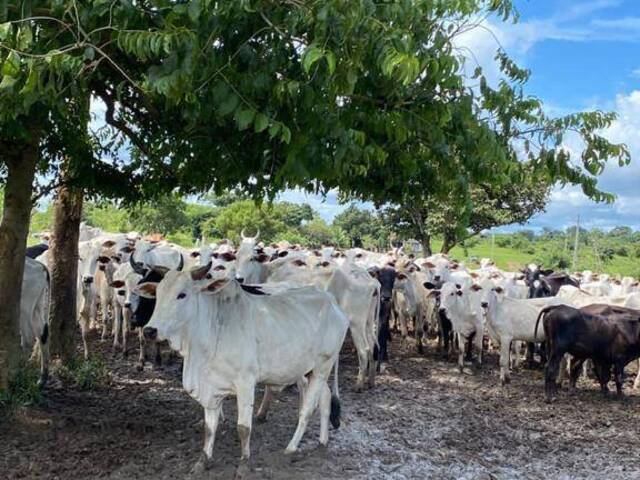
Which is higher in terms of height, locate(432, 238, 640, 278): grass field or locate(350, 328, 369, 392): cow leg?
locate(432, 238, 640, 278): grass field

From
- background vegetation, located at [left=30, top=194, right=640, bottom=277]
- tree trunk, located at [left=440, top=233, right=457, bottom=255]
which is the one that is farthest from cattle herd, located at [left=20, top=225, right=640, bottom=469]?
background vegetation, located at [left=30, top=194, right=640, bottom=277]

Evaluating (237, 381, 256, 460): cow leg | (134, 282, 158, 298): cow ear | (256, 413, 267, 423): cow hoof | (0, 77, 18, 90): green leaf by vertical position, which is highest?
(0, 77, 18, 90): green leaf

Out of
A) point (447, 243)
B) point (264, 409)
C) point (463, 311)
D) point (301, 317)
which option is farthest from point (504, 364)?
point (447, 243)

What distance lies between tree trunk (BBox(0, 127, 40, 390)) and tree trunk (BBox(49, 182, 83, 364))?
2.16 m

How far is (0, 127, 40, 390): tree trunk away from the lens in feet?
24.4

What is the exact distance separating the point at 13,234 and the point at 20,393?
1.79 metres

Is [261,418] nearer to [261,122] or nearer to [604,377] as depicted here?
[261,122]

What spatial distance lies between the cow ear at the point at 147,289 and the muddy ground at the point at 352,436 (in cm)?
160

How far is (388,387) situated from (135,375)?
12.8 feet

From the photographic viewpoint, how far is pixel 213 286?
629 centimetres

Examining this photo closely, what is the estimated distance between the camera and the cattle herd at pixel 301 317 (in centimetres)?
625

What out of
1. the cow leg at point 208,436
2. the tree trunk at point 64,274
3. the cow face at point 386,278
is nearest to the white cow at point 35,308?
the tree trunk at point 64,274

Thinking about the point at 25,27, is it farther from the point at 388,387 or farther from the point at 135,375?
the point at 388,387

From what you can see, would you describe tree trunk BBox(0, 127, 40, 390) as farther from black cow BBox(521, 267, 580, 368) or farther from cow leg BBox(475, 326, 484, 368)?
black cow BBox(521, 267, 580, 368)
